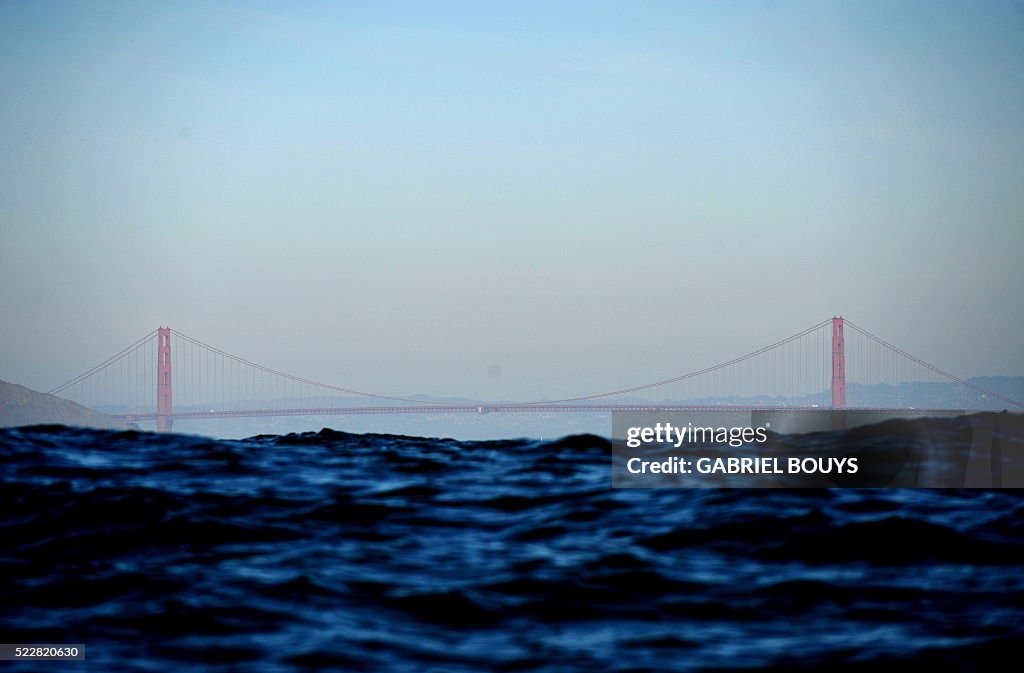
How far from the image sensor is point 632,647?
4.89m

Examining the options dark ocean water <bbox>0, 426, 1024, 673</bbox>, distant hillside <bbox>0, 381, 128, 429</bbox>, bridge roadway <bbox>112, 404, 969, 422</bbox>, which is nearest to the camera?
dark ocean water <bbox>0, 426, 1024, 673</bbox>

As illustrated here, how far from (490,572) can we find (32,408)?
81.3 metres

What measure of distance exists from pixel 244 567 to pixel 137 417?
6114cm

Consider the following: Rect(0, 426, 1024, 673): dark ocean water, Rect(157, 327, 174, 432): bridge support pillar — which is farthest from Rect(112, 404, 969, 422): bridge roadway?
Rect(0, 426, 1024, 673): dark ocean water

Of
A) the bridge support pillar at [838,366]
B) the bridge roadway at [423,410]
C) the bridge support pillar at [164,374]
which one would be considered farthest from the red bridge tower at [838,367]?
the bridge support pillar at [164,374]

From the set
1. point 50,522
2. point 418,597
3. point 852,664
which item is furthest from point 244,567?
point 852,664

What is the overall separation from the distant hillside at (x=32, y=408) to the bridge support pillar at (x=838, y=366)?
53.4 meters

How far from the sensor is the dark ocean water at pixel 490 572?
15.9 ft

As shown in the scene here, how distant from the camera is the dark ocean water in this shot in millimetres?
4832

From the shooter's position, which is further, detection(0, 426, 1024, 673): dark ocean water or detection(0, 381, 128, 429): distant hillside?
detection(0, 381, 128, 429): distant hillside

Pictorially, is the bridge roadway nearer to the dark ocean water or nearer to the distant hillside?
the distant hillside

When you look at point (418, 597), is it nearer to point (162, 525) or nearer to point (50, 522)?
point (162, 525)

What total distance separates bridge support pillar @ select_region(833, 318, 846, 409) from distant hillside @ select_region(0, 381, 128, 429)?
53.4 metres

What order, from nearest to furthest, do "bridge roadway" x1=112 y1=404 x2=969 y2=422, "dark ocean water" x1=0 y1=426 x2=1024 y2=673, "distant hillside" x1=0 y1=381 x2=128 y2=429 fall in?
"dark ocean water" x1=0 y1=426 x2=1024 y2=673 → "bridge roadway" x1=112 y1=404 x2=969 y2=422 → "distant hillside" x1=0 y1=381 x2=128 y2=429
